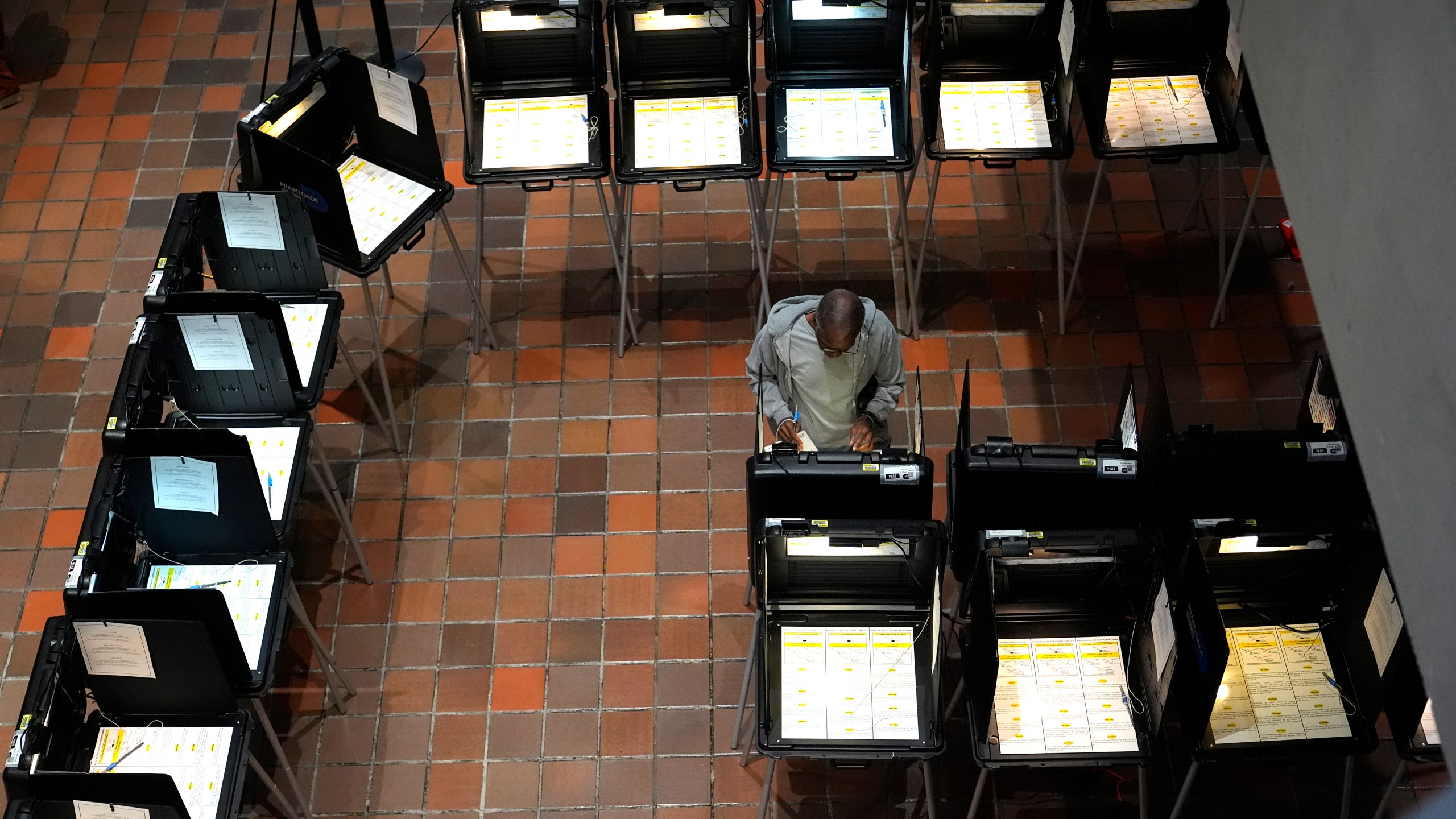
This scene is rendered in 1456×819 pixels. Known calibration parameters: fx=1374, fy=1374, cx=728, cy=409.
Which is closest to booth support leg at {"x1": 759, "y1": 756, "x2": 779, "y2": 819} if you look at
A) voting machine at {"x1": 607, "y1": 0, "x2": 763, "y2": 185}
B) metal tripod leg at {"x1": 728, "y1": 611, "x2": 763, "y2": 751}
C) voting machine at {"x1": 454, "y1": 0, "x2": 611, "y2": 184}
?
metal tripod leg at {"x1": 728, "y1": 611, "x2": 763, "y2": 751}

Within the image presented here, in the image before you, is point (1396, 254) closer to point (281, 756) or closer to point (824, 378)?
point (824, 378)

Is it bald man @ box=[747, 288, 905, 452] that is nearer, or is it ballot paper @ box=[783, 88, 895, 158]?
bald man @ box=[747, 288, 905, 452]

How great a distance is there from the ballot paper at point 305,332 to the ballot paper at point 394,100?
91 cm

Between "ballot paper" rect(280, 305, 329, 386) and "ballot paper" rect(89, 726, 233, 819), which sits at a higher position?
"ballot paper" rect(280, 305, 329, 386)

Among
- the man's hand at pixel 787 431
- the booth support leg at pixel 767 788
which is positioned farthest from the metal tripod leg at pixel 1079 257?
the booth support leg at pixel 767 788

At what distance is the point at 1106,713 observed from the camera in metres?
4.68

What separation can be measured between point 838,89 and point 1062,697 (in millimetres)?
3117

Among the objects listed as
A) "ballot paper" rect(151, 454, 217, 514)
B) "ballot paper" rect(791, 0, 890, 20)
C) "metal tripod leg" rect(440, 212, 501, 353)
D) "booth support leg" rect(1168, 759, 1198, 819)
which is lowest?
"booth support leg" rect(1168, 759, 1198, 819)

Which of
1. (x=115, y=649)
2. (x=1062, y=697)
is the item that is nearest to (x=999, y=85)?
(x=1062, y=697)

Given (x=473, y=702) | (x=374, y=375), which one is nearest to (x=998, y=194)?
Answer: (x=374, y=375)

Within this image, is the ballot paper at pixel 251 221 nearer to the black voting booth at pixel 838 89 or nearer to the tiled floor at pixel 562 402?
the tiled floor at pixel 562 402

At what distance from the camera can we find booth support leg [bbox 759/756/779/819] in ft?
16.0

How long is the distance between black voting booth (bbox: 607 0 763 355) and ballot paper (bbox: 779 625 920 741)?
2318 millimetres

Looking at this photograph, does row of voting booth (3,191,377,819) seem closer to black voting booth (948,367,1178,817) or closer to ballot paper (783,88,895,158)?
ballot paper (783,88,895,158)
